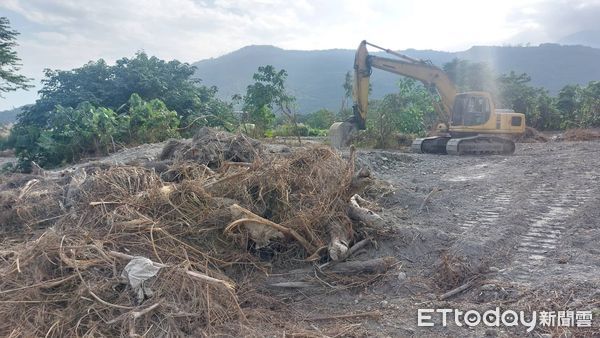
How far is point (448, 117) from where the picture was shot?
13.3m

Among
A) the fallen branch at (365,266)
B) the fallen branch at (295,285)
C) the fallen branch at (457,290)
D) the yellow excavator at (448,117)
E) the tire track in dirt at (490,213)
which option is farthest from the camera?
the yellow excavator at (448,117)

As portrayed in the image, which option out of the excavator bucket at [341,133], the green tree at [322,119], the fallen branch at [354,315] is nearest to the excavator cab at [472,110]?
the excavator bucket at [341,133]

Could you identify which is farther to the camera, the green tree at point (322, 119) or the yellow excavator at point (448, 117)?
the green tree at point (322, 119)

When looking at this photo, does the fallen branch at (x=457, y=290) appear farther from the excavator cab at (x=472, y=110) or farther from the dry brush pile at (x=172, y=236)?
the excavator cab at (x=472, y=110)

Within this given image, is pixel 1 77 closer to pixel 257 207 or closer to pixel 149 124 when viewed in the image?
pixel 149 124

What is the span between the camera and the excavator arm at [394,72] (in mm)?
12750

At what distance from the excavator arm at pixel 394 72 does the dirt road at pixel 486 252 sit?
574cm

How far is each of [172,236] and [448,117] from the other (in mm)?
10526

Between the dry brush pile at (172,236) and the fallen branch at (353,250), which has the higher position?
the dry brush pile at (172,236)

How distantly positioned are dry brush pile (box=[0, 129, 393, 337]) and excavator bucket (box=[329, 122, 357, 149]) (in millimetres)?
6669

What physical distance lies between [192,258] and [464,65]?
3253 centimetres

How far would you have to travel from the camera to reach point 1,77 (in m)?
18.7

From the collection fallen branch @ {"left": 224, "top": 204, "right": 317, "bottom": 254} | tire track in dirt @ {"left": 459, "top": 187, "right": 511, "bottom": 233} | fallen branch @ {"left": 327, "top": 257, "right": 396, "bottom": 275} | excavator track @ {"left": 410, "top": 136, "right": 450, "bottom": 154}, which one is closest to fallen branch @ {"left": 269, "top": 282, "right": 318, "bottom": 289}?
fallen branch @ {"left": 327, "top": 257, "right": 396, "bottom": 275}

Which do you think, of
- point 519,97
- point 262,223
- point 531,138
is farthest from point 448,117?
point 519,97
